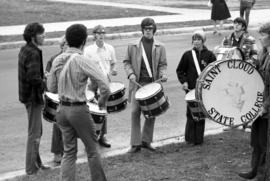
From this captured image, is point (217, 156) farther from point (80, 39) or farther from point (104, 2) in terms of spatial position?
point (104, 2)

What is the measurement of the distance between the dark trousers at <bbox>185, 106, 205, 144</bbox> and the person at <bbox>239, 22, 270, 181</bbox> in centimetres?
145

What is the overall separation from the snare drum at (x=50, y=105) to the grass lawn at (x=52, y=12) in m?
14.9

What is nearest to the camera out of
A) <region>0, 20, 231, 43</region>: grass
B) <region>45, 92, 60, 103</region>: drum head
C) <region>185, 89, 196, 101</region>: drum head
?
<region>45, 92, 60, 103</region>: drum head

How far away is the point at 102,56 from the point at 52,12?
53.5 feet

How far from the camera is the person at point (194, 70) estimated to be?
819cm

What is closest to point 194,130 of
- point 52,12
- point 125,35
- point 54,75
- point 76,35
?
point 54,75

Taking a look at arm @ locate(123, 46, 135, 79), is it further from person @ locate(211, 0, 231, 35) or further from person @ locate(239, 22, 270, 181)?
person @ locate(211, 0, 231, 35)

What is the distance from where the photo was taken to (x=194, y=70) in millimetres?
8227

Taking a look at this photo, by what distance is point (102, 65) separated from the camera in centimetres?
863

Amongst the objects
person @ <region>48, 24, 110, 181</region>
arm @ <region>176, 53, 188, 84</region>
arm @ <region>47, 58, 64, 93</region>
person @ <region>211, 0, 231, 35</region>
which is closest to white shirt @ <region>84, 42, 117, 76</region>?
arm @ <region>176, 53, 188, 84</region>

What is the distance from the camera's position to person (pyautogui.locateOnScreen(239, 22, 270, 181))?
6562 millimetres

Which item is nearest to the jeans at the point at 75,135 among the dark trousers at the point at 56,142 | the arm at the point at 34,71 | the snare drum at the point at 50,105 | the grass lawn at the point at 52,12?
the snare drum at the point at 50,105

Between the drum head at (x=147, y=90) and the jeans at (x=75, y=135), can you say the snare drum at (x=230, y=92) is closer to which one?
the drum head at (x=147, y=90)

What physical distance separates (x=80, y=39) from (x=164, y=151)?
98.3 inches
